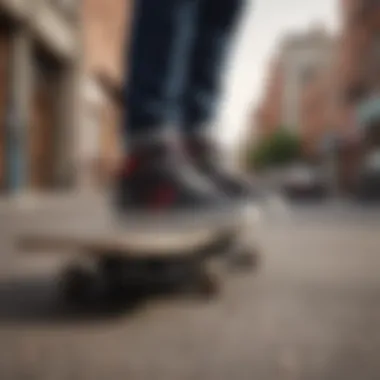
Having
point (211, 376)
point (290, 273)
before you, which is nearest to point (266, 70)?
point (211, 376)

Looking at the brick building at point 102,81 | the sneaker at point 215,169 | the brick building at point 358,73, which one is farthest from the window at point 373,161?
the brick building at point 102,81

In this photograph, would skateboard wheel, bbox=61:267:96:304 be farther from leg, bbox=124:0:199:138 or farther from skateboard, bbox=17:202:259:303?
leg, bbox=124:0:199:138

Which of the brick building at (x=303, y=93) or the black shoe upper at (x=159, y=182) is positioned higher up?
the brick building at (x=303, y=93)

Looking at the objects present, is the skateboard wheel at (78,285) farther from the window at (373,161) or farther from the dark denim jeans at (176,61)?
the window at (373,161)

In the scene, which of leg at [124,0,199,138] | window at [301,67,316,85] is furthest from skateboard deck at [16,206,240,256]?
window at [301,67,316,85]

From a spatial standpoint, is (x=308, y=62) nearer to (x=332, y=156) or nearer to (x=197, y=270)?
(x=332, y=156)

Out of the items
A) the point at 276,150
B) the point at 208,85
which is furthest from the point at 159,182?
the point at 276,150
